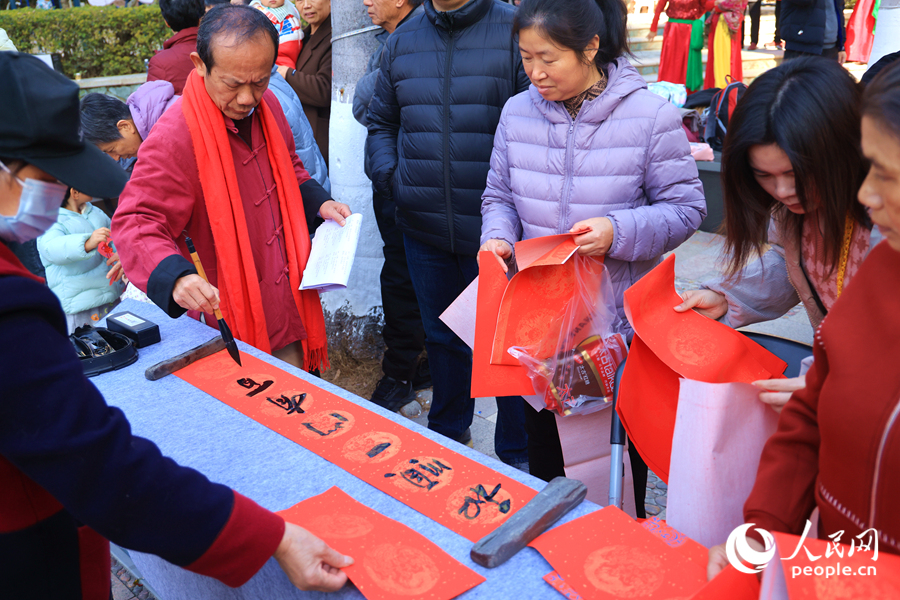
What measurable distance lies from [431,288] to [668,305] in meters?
1.45

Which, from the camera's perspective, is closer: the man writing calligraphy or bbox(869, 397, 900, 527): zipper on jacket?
bbox(869, 397, 900, 527): zipper on jacket

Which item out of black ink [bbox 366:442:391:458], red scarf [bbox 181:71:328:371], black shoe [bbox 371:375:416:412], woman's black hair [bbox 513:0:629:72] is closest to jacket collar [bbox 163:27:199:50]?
red scarf [bbox 181:71:328:371]

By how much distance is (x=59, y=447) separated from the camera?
93 cm

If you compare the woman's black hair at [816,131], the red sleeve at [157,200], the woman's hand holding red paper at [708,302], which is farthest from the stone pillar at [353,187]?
the woman's black hair at [816,131]

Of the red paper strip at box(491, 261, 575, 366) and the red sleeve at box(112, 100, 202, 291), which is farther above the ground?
the red sleeve at box(112, 100, 202, 291)

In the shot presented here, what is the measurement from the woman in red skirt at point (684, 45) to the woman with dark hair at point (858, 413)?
349 inches

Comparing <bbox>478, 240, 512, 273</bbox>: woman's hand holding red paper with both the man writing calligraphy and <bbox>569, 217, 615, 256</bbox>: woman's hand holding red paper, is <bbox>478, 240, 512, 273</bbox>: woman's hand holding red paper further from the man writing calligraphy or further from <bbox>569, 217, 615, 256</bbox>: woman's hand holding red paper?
the man writing calligraphy

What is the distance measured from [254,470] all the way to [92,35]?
8.47m

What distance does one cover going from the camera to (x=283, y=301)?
2.56 metres

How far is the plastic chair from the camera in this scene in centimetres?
171

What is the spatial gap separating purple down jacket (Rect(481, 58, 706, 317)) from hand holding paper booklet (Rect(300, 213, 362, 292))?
1.64 feet

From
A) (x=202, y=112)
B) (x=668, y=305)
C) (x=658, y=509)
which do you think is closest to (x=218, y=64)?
(x=202, y=112)

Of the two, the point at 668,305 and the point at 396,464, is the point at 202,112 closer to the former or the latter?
the point at 396,464

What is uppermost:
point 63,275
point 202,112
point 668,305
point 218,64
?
point 218,64
